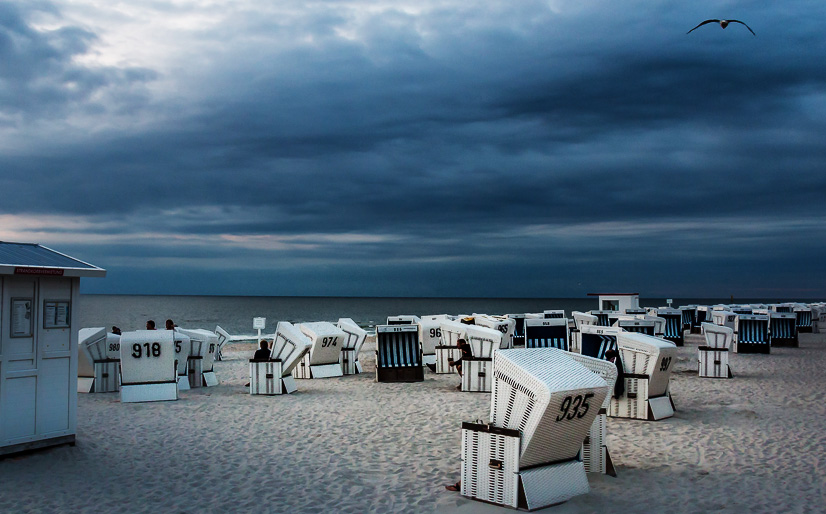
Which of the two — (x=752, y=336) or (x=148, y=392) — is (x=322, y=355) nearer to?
(x=148, y=392)

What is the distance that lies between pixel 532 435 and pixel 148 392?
897cm

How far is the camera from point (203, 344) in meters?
14.9

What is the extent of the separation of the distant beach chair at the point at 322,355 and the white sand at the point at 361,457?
3.45 metres

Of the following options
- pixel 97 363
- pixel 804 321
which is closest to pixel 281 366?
pixel 97 363

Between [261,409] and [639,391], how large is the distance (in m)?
6.74

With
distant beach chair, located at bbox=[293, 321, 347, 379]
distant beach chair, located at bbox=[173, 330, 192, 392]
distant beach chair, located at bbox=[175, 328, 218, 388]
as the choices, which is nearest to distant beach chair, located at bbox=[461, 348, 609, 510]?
distant beach chair, located at bbox=[173, 330, 192, 392]

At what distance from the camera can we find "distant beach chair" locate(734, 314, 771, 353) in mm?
22375

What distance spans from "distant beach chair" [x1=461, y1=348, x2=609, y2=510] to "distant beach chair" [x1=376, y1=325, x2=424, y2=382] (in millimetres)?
9136

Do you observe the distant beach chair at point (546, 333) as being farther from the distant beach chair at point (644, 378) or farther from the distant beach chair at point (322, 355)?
the distant beach chair at point (644, 378)

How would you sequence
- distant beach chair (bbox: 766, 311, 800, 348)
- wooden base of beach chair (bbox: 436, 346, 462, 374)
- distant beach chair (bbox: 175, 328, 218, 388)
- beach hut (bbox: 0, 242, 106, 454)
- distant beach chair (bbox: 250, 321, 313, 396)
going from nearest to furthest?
beach hut (bbox: 0, 242, 106, 454) → distant beach chair (bbox: 250, 321, 313, 396) → distant beach chair (bbox: 175, 328, 218, 388) → wooden base of beach chair (bbox: 436, 346, 462, 374) → distant beach chair (bbox: 766, 311, 800, 348)

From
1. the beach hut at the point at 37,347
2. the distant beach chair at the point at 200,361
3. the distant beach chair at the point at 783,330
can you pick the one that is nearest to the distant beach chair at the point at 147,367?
the distant beach chair at the point at 200,361

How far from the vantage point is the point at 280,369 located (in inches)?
534

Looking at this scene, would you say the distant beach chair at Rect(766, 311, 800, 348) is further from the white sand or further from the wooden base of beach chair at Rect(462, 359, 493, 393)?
the wooden base of beach chair at Rect(462, 359, 493, 393)

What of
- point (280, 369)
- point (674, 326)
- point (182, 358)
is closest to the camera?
point (280, 369)
